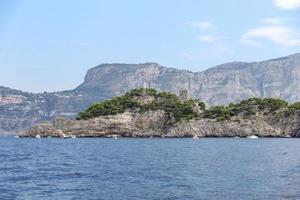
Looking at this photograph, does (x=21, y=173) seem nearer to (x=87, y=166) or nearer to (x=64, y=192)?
(x=87, y=166)

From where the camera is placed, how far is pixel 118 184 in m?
52.1

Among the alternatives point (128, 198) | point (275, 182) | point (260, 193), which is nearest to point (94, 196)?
point (128, 198)

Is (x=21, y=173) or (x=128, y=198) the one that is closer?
(x=128, y=198)

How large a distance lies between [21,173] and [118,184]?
52.4 feet

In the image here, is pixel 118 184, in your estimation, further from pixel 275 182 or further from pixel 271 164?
pixel 271 164

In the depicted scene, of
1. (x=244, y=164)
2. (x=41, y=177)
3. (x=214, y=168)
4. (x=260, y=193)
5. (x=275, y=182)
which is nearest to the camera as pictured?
(x=260, y=193)

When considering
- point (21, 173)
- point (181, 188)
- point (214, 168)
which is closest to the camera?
point (181, 188)

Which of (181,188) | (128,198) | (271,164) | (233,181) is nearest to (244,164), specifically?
(271,164)

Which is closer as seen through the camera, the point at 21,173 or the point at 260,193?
the point at 260,193

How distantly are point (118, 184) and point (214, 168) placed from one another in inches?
825

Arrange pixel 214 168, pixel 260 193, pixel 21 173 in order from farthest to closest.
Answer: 1. pixel 214 168
2. pixel 21 173
3. pixel 260 193

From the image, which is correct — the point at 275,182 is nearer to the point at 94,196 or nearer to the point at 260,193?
the point at 260,193

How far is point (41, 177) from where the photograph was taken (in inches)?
2281

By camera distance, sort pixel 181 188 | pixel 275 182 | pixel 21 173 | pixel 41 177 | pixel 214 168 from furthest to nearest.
→ pixel 214 168 → pixel 21 173 → pixel 41 177 → pixel 275 182 → pixel 181 188
